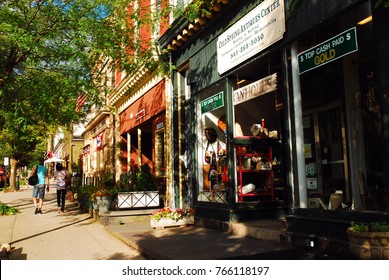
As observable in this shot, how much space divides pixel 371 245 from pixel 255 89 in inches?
188

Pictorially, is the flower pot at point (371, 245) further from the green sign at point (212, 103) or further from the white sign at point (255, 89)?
the green sign at point (212, 103)

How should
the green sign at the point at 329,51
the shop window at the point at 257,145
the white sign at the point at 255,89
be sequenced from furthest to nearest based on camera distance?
the shop window at the point at 257,145, the white sign at the point at 255,89, the green sign at the point at 329,51

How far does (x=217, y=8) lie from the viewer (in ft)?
30.0

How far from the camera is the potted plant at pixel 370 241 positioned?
4.45m

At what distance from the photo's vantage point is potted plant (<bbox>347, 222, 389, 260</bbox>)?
14.6 feet

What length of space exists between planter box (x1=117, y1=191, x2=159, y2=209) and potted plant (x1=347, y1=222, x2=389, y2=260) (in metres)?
7.43

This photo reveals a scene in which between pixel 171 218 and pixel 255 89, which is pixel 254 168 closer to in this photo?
pixel 255 89

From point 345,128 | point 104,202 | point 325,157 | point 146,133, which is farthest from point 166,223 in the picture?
point 146,133

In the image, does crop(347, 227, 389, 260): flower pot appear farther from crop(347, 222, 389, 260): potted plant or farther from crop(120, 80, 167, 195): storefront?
crop(120, 80, 167, 195): storefront

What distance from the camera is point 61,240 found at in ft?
28.2

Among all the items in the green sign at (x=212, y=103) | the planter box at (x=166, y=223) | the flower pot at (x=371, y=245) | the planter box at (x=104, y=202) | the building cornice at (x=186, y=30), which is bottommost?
the planter box at (x=166, y=223)

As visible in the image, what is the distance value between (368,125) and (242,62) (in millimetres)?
2909

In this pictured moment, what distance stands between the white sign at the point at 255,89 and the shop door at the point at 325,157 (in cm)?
124

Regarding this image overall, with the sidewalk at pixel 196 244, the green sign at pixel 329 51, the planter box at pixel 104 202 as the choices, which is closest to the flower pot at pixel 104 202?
the planter box at pixel 104 202
